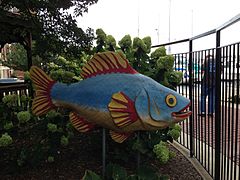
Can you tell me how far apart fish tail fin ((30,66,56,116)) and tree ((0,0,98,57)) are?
2.97 feet

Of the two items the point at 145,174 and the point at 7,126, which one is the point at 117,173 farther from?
the point at 7,126

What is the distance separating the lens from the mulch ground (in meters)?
3.44

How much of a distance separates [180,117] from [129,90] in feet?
1.64

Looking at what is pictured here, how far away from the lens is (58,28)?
361 centimetres

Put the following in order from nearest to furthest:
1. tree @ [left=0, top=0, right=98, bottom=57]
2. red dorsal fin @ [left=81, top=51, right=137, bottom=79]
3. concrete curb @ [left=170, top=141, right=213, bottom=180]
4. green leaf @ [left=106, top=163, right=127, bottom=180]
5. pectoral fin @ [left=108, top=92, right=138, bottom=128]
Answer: pectoral fin @ [left=108, top=92, right=138, bottom=128], red dorsal fin @ [left=81, top=51, right=137, bottom=79], green leaf @ [left=106, top=163, right=127, bottom=180], tree @ [left=0, top=0, right=98, bottom=57], concrete curb @ [left=170, top=141, right=213, bottom=180]

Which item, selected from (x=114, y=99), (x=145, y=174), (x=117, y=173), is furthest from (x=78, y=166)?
(x=114, y=99)

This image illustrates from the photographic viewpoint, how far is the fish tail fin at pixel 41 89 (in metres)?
2.81

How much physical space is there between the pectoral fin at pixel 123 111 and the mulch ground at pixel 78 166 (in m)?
1.28

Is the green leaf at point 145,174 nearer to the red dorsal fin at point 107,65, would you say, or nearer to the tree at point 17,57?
the red dorsal fin at point 107,65

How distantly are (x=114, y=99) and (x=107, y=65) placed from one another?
403 millimetres

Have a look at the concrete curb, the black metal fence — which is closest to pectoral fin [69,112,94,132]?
the black metal fence

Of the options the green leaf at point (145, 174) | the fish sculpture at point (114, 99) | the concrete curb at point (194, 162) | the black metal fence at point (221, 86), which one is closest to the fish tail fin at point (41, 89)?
the fish sculpture at point (114, 99)

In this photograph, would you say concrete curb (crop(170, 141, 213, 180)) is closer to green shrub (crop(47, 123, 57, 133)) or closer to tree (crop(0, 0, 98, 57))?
green shrub (crop(47, 123, 57, 133))

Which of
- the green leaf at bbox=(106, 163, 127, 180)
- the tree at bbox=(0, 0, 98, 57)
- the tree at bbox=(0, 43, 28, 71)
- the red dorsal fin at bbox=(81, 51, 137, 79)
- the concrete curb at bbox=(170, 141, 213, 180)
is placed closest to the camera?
the red dorsal fin at bbox=(81, 51, 137, 79)
